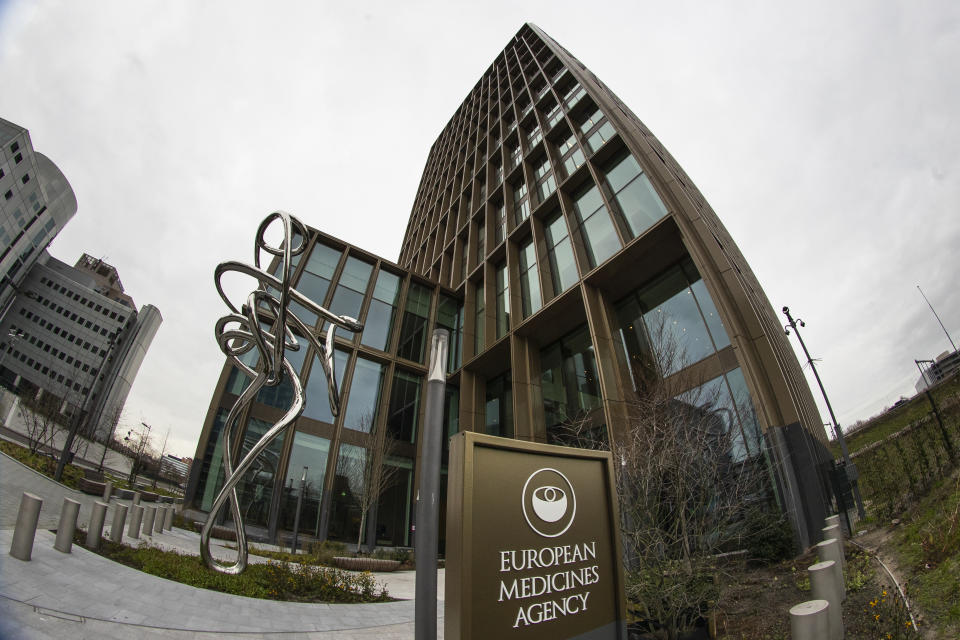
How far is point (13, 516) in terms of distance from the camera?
9.45m

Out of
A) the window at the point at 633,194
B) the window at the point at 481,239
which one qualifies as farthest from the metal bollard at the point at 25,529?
the window at the point at 481,239

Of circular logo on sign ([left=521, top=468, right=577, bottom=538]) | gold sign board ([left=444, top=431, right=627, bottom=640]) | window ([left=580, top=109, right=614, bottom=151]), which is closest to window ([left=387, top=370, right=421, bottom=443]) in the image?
window ([left=580, top=109, right=614, bottom=151])

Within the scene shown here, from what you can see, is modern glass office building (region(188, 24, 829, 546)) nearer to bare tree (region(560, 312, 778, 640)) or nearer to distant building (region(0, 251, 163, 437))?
bare tree (region(560, 312, 778, 640))

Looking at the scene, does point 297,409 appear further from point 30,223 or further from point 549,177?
point 30,223

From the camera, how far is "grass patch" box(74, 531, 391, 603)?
7.61 m

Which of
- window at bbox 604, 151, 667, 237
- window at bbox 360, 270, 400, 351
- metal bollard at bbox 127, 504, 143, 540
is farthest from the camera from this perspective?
window at bbox 360, 270, 400, 351

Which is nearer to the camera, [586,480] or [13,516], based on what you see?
[586,480]

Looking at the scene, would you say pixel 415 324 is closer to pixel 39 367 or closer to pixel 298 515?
pixel 298 515

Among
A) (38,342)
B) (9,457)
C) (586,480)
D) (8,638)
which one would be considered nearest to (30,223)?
(38,342)

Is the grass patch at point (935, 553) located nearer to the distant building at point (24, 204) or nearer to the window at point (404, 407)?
the window at point (404, 407)

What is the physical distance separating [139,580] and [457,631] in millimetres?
7761

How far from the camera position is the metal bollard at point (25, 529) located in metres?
6.39

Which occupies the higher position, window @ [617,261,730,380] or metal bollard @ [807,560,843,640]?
window @ [617,261,730,380]

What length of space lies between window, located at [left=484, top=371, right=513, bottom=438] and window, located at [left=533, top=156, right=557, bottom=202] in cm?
1098
